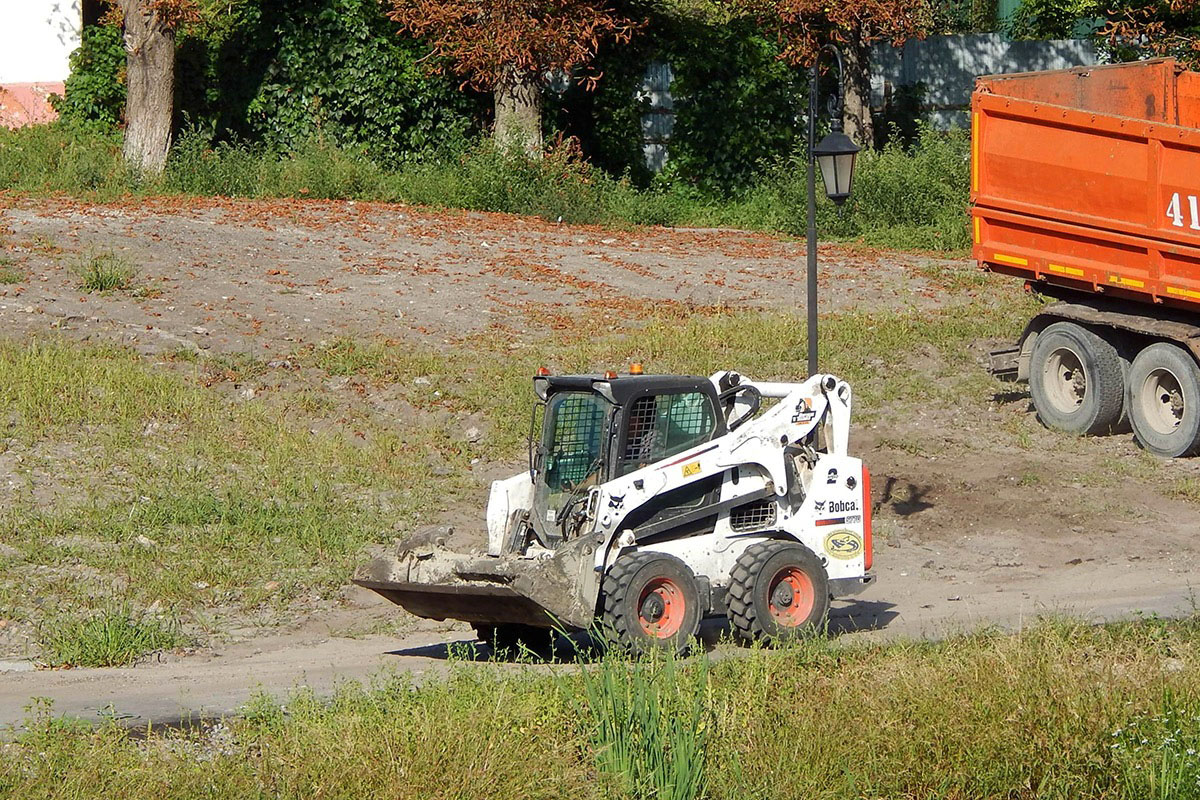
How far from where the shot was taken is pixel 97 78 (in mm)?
26844

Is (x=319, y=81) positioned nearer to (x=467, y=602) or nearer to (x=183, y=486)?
(x=183, y=486)

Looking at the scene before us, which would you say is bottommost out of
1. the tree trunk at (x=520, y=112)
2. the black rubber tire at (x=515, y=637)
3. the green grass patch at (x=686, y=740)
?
the black rubber tire at (x=515, y=637)

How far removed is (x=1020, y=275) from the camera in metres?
17.2

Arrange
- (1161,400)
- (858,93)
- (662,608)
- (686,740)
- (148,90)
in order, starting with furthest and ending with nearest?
(858,93) < (148,90) < (1161,400) < (662,608) < (686,740)

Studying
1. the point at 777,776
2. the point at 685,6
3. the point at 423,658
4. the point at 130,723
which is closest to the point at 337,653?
the point at 423,658

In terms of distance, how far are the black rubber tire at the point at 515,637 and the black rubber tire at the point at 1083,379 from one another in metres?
7.96

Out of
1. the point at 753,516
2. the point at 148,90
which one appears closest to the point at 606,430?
the point at 753,516

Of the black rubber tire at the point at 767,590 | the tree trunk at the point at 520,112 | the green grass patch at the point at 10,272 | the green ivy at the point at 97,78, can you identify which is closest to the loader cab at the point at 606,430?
the black rubber tire at the point at 767,590

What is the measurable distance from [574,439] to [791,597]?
1.73m

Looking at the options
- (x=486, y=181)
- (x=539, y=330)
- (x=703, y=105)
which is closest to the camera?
(x=539, y=330)

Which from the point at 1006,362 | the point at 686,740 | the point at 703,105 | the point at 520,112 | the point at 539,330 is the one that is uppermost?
the point at 703,105

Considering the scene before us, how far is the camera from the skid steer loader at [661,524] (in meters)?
9.78

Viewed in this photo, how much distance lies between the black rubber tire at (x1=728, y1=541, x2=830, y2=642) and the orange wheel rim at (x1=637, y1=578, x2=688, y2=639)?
1.27 feet

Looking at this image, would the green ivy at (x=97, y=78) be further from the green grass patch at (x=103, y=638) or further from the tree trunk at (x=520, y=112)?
the green grass patch at (x=103, y=638)
